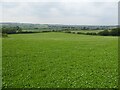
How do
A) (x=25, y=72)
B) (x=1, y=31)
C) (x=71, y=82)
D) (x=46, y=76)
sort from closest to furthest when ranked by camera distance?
(x=71, y=82), (x=46, y=76), (x=25, y=72), (x=1, y=31)

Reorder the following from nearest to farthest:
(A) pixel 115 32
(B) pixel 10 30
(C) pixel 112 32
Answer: (B) pixel 10 30, (A) pixel 115 32, (C) pixel 112 32

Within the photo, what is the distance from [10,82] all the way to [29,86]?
183 centimetres

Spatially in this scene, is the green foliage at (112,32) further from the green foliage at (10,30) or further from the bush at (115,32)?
the green foliage at (10,30)

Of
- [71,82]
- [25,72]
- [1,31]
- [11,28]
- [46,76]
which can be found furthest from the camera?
[11,28]

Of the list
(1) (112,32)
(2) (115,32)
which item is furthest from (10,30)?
(2) (115,32)

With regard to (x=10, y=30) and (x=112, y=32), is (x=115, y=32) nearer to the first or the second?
(x=112, y=32)

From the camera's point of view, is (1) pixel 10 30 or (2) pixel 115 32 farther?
(2) pixel 115 32

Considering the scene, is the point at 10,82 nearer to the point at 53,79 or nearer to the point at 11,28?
the point at 53,79

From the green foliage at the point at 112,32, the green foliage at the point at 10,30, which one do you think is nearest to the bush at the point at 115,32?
the green foliage at the point at 112,32

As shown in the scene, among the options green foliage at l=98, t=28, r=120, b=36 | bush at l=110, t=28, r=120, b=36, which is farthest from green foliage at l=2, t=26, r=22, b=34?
bush at l=110, t=28, r=120, b=36

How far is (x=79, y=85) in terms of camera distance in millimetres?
13297

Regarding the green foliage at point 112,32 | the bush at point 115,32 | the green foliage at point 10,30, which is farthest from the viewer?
the green foliage at point 112,32

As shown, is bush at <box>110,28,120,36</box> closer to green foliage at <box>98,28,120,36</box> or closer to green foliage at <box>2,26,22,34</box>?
green foliage at <box>98,28,120,36</box>

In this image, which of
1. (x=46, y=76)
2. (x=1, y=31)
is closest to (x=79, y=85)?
(x=46, y=76)
